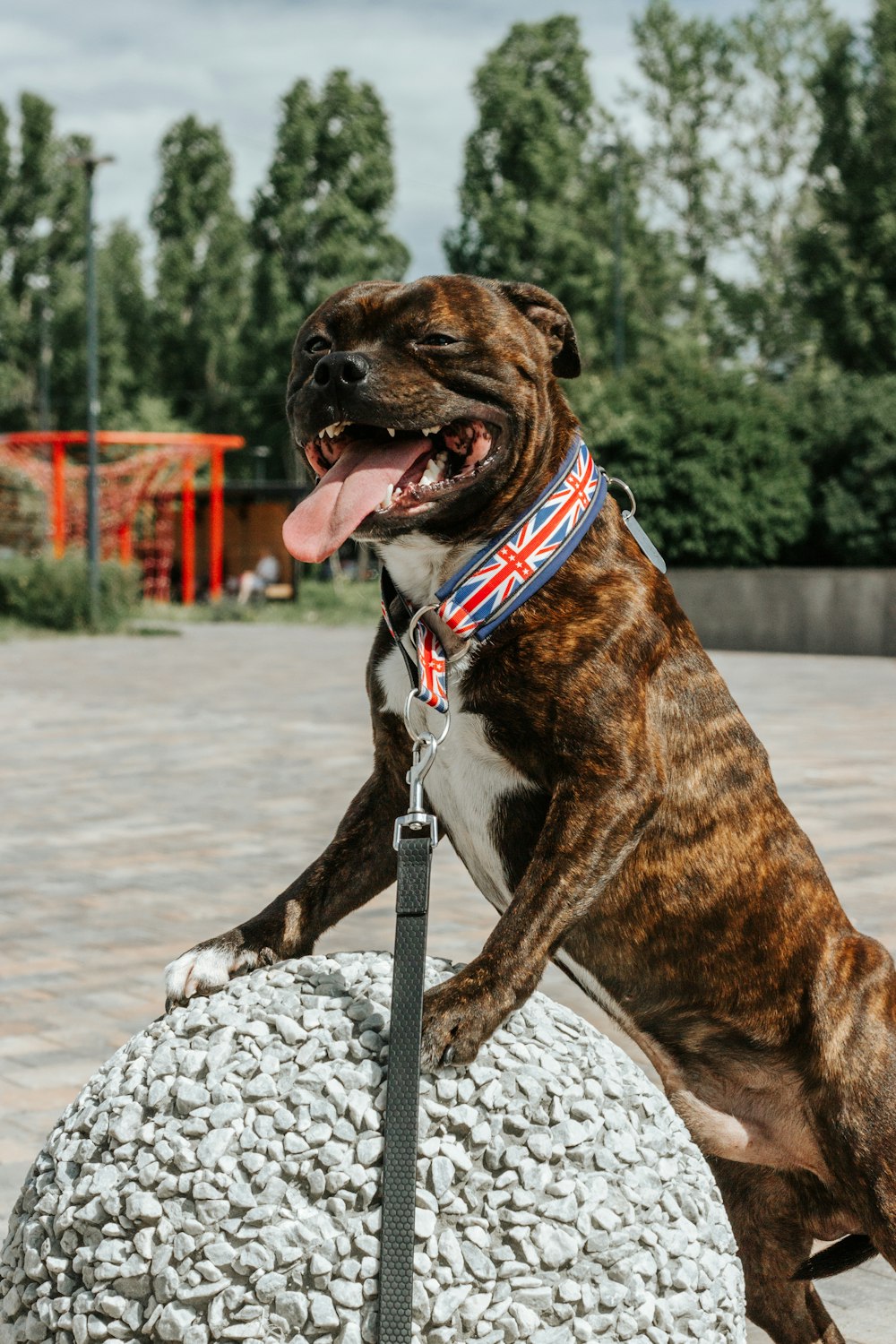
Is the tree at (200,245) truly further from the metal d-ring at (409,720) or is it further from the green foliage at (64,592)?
the metal d-ring at (409,720)

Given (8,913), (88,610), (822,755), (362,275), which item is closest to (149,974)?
(8,913)

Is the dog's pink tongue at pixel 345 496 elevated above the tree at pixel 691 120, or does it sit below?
below

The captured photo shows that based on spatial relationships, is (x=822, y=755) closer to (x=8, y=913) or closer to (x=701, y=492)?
(x=8, y=913)

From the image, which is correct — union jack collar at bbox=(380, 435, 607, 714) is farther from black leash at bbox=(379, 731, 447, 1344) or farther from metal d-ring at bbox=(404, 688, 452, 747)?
black leash at bbox=(379, 731, 447, 1344)

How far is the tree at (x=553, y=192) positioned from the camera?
45.7 m

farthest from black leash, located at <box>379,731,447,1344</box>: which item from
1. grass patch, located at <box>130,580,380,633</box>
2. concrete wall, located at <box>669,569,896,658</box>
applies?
grass patch, located at <box>130,580,380,633</box>

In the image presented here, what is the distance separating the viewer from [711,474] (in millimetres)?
20891

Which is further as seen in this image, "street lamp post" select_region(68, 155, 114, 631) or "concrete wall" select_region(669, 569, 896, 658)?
"street lamp post" select_region(68, 155, 114, 631)

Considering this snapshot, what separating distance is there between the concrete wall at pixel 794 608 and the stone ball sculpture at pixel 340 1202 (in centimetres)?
1857

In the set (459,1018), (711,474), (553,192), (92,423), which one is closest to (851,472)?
(711,474)

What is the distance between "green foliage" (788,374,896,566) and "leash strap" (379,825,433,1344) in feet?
63.1

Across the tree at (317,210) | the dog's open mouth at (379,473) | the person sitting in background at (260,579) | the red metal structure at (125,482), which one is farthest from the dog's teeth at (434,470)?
the tree at (317,210)

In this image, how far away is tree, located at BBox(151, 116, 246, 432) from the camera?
53750 millimetres

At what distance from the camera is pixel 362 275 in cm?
4916
